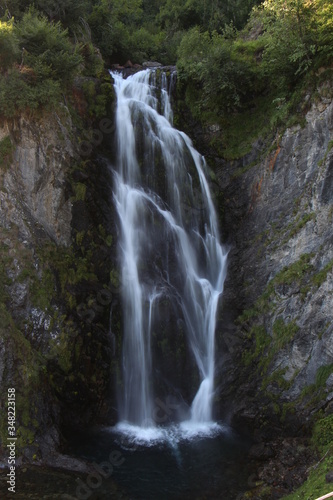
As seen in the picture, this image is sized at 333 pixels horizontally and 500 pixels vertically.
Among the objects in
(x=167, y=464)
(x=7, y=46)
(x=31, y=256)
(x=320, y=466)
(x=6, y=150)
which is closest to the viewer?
(x=320, y=466)

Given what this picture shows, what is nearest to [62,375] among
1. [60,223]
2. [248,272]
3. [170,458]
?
[170,458]

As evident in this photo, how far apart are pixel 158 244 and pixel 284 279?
391 centimetres

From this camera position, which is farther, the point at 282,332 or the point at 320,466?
the point at 282,332

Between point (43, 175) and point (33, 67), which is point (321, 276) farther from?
point (33, 67)

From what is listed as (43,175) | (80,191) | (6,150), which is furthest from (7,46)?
(80,191)

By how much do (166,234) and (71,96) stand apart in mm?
5594

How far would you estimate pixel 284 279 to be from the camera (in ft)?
36.0

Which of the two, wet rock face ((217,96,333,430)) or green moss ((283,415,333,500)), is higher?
wet rock face ((217,96,333,430))

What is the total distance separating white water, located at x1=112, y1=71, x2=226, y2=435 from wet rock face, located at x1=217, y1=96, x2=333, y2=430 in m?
0.69

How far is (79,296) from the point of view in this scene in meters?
11.1

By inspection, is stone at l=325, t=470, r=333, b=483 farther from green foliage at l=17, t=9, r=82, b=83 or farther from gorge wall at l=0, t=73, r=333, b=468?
green foliage at l=17, t=9, r=82, b=83

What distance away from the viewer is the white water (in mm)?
11164

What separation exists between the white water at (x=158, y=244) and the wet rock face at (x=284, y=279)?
687 millimetres

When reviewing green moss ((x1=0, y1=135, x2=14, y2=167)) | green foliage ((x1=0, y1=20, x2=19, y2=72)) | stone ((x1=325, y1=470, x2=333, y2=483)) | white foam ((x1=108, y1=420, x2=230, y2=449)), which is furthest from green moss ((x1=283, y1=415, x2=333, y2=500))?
green foliage ((x1=0, y1=20, x2=19, y2=72))
